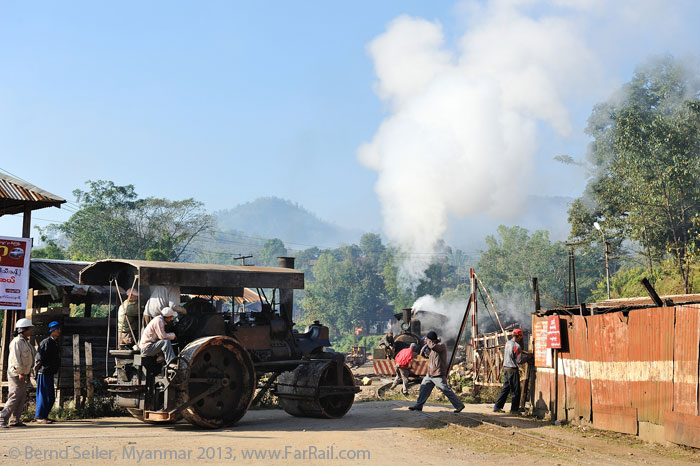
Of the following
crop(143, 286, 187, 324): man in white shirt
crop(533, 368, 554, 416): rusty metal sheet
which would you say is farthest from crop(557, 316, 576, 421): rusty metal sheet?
crop(143, 286, 187, 324): man in white shirt

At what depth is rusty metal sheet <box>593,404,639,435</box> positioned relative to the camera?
1137 centimetres

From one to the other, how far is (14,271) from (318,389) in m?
7.15

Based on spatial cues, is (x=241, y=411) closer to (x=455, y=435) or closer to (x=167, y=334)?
(x=167, y=334)

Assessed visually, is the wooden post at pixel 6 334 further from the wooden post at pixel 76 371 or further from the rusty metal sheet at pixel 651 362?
the rusty metal sheet at pixel 651 362

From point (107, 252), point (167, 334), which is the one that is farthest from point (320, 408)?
point (107, 252)

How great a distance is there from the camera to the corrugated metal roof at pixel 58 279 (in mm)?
16109

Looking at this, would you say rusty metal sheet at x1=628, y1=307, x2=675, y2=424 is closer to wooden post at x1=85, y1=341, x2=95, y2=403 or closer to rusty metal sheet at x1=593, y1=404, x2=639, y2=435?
rusty metal sheet at x1=593, y1=404, x2=639, y2=435

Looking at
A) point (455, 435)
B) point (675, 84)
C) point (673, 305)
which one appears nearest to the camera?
point (673, 305)

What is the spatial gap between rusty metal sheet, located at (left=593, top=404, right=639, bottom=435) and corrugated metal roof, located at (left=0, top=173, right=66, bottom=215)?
12.1m

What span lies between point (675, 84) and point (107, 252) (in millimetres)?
43877

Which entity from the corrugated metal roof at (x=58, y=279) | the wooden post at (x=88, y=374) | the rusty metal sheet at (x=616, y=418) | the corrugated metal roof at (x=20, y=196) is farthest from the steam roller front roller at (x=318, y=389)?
the corrugated metal roof at (x=20, y=196)

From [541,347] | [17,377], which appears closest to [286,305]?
[17,377]

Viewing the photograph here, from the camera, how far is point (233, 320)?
1381 centimetres

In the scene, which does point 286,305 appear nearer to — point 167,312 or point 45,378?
point 167,312
